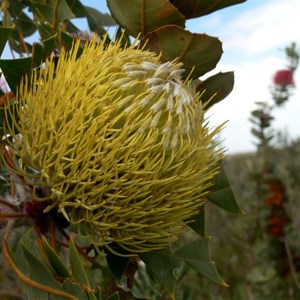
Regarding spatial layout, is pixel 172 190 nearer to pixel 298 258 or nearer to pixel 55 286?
pixel 55 286

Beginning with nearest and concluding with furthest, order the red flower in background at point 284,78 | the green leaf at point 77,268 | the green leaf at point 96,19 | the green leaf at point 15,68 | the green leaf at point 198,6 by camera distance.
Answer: the green leaf at point 77,268 < the green leaf at point 15,68 < the green leaf at point 198,6 < the green leaf at point 96,19 < the red flower in background at point 284,78

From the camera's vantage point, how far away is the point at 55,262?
104 centimetres

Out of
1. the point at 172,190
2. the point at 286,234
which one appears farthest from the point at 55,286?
the point at 286,234

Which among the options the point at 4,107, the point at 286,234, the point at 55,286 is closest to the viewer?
the point at 55,286

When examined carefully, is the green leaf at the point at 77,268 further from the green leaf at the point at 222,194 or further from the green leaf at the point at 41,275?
the green leaf at the point at 222,194

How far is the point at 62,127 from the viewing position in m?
1.07

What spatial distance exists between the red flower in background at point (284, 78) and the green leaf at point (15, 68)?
9.85 ft

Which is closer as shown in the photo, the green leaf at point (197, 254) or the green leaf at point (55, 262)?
the green leaf at point (55, 262)

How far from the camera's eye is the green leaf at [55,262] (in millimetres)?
1031

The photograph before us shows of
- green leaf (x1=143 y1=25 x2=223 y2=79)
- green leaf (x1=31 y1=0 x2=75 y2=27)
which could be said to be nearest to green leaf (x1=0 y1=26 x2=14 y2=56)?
green leaf (x1=31 y1=0 x2=75 y2=27)

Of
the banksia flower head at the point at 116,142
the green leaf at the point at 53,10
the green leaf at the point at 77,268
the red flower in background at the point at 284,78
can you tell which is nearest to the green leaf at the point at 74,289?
the green leaf at the point at 77,268

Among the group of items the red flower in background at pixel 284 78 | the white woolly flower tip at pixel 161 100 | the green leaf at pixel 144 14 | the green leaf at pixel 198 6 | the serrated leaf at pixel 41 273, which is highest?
the red flower in background at pixel 284 78

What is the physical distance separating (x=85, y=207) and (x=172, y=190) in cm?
18

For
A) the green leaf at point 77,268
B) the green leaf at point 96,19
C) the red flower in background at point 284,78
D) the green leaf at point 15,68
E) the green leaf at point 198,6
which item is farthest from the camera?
the red flower in background at point 284,78
